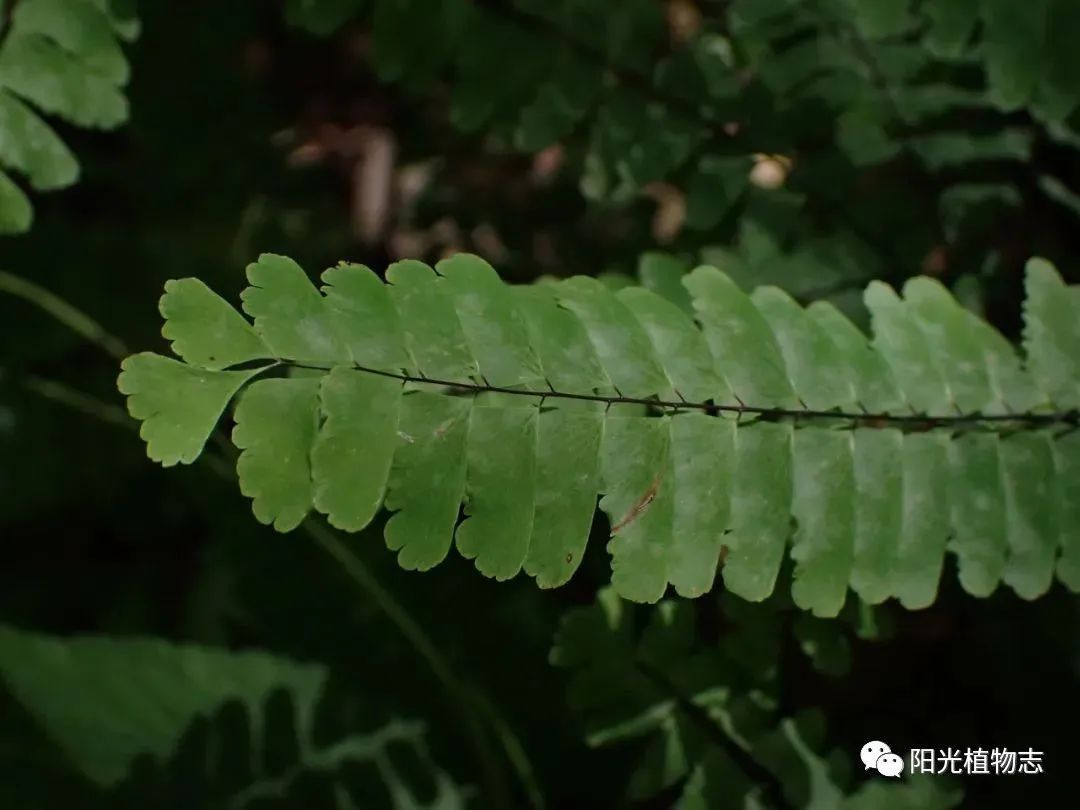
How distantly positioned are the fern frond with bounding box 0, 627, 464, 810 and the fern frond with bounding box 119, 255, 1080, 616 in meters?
0.51

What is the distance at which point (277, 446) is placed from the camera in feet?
2.23

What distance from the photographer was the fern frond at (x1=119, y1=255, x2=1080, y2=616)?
2.24ft

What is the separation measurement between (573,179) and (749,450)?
83 cm

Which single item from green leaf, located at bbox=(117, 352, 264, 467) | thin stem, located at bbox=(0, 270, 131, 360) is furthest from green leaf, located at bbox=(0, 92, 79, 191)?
green leaf, located at bbox=(117, 352, 264, 467)

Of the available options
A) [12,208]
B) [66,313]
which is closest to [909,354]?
[12,208]

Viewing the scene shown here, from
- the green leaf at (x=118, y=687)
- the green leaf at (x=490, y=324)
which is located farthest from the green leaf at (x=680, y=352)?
the green leaf at (x=118, y=687)

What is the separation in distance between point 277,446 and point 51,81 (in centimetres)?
47

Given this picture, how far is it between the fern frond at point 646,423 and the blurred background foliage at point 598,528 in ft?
0.60

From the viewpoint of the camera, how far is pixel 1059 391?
875mm

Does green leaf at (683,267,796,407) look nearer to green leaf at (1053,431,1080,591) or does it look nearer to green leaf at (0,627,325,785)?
green leaf at (1053,431,1080,591)

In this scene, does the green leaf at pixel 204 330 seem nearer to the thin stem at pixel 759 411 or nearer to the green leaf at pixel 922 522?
the thin stem at pixel 759 411

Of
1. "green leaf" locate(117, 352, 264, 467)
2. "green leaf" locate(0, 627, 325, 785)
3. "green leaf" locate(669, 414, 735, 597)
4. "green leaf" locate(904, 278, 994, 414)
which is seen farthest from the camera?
"green leaf" locate(0, 627, 325, 785)

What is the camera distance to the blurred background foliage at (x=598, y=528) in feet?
3.25

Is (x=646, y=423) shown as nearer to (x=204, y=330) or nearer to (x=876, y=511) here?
(x=876, y=511)
